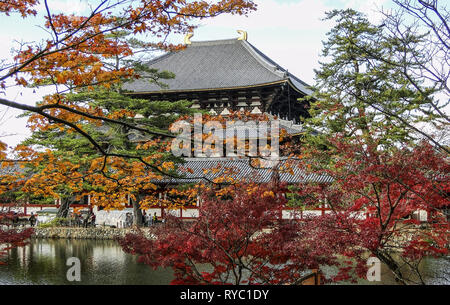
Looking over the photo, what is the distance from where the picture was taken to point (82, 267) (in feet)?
40.1

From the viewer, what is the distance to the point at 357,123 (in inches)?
616

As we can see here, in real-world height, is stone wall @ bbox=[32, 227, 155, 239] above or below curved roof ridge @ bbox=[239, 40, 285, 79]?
below

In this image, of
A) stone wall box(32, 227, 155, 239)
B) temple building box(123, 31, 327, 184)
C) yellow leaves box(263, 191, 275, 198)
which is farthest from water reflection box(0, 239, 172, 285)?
temple building box(123, 31, 327, 184)

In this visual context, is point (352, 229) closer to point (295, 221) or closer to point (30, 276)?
point (295, 221)

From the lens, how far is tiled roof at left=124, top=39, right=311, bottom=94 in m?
23.5

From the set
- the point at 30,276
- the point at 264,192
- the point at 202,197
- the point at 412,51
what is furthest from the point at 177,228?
the point at 30,276

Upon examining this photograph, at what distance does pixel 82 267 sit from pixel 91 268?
0.44 meters

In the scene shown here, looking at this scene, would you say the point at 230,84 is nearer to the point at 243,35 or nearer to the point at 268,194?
the point at 243,35

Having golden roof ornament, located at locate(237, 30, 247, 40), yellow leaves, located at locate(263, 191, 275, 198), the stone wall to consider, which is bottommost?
the stone wall

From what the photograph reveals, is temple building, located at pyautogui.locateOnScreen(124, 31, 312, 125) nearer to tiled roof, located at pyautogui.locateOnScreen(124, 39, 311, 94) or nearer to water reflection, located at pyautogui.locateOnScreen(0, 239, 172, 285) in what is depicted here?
tiled roof, located at pyautogui.locateOnScreen(124, 39, 311, 94)

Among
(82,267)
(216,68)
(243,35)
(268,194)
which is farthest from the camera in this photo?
(243,35)

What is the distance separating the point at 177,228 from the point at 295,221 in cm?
157

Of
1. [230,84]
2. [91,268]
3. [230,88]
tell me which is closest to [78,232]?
[91,268]

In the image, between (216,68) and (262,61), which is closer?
(262,61)
